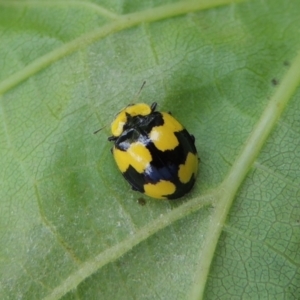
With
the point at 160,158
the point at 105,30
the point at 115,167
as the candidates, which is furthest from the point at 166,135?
the point at 105,30

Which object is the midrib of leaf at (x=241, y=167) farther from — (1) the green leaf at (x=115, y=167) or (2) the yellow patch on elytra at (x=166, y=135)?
(2) the yellow patch on elytra at (x=166, y=135)

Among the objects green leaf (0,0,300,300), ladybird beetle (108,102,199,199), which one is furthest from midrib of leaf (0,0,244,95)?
ladybird beetle (108,102,199,199)

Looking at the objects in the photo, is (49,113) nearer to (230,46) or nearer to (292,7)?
(230,46)

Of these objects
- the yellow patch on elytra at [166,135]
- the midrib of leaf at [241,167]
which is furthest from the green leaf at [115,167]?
the yellow patch on elytra at [166,135]

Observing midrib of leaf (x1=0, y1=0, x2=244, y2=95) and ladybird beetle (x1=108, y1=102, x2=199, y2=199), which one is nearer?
ladybird beetle (x1=108, y1=102, x2=199, y2=199)

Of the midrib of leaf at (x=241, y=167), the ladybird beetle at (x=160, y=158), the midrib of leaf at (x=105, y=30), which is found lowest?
the midrib of leaf at (x=241, y=167)

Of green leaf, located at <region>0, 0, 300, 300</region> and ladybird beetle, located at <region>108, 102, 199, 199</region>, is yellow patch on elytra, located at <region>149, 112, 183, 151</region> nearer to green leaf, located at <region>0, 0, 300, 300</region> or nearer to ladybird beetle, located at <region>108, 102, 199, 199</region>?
ladybird beetle, located at <region>108, 102, 199, 199</region>

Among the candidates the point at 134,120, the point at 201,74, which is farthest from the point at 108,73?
the point at 201,74
